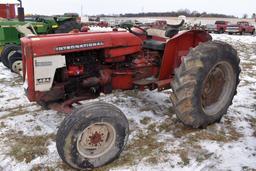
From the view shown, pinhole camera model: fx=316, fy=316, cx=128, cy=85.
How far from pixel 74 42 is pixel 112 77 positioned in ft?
3.00

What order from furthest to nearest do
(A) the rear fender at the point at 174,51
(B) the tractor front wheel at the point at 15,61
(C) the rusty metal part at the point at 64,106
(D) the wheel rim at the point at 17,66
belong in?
(B) the tractor front wheel at the point at 15,61 < (D) the wheel rim at the point at 17,66 < (A) the rear fender at the point at 174,51 < (C) the rusty metal part at the point at 64,106

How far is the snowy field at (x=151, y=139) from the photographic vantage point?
152 inches

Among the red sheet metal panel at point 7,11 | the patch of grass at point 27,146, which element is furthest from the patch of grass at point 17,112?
the red sheet metal panel at point 7,11

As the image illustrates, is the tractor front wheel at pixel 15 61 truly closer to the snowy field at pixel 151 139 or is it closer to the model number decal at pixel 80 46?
the snowy field at pixel 151 139

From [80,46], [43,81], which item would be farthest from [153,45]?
[43,81]

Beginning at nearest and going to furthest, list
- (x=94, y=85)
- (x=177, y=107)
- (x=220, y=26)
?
(x=177, y=107), (x=94, y=85), (x=220, y=26)

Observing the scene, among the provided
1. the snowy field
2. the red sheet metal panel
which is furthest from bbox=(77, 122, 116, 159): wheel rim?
the red sheet metal panel

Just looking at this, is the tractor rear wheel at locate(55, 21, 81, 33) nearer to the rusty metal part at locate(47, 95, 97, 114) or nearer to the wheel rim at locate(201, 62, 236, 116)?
the rusty metal part at locate(47, 95, 97, 114)

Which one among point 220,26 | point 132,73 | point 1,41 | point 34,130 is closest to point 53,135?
point 34,130

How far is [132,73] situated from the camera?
16.7 feet

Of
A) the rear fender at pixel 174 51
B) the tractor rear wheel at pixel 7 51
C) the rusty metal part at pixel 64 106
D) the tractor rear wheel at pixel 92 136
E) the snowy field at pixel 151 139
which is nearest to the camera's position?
the tractor rear wheel at pixel 92 136

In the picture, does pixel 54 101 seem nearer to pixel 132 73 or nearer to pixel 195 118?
pixel 132 73

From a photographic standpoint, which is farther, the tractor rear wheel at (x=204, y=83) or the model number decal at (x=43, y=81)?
the tractor rear wheel at (x=204, y=83)

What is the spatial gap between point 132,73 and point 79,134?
1813 mm
